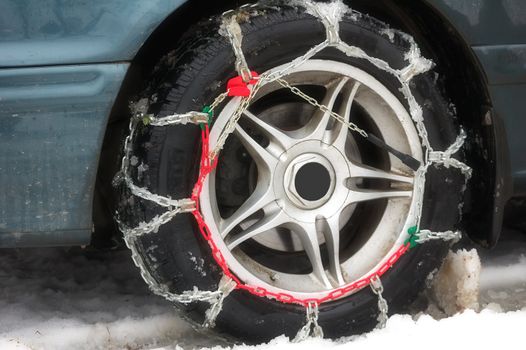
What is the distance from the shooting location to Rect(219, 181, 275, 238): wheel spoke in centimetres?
199

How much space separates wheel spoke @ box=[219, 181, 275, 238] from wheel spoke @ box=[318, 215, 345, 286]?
199mm

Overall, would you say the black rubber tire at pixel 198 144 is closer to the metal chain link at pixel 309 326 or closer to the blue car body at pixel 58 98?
the metal chain link at pixel 309 326

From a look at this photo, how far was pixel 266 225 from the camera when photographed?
6.59ft

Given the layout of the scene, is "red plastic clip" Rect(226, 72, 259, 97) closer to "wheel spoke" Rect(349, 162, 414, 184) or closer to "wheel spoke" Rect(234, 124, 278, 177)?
"wheel spoke" Rect(234, 124, 278, 177)

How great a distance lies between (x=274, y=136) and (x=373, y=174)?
0.34m

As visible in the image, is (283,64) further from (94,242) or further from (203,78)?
(94,242)

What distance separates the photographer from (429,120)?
207 cm

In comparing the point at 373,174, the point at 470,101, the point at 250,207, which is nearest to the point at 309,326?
the point at 250,207

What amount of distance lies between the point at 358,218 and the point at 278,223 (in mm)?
384

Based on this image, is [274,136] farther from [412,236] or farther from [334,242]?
[412,236]

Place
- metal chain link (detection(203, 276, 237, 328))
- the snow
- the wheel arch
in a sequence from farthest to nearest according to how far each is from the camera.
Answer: the snow < the wheel arch < metal chain link (detection(203, 276, 237, 328))

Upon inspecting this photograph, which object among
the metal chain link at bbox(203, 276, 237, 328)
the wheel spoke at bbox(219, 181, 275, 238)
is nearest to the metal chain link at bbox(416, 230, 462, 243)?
the wheel spoke at bbox(219, 181, 275, 238)

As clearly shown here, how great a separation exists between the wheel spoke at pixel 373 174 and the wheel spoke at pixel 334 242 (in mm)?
148

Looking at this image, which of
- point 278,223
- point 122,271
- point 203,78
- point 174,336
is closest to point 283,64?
point 203,78
